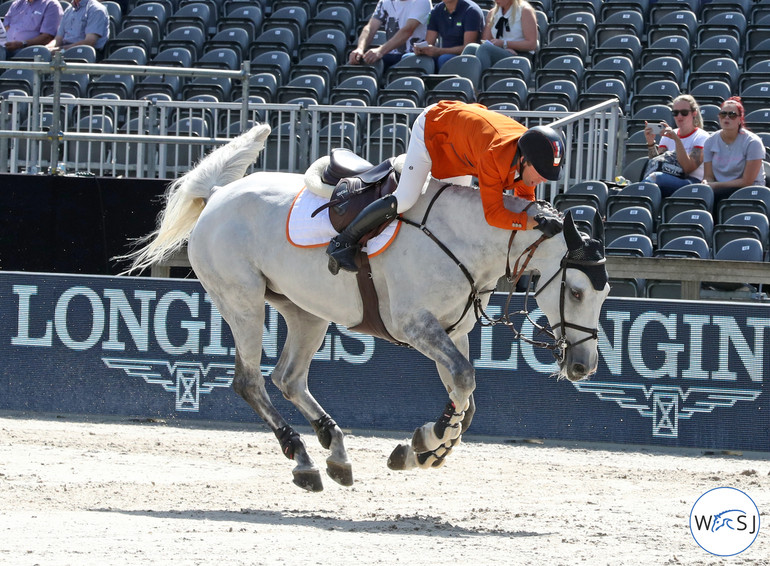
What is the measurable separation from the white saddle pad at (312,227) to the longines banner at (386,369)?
282 cm

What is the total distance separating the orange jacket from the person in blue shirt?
26.2 ft

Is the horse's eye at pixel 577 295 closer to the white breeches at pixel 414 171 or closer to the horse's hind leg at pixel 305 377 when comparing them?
the white breeches at pixel 414 171

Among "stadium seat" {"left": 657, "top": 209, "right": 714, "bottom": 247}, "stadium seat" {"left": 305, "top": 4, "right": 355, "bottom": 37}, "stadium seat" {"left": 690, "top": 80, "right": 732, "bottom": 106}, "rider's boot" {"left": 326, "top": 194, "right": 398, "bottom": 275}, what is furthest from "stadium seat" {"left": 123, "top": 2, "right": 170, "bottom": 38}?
"rider's boot" {"left": 326, "top": 194, "right": 398, "bottom": 275}

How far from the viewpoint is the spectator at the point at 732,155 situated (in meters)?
11.7

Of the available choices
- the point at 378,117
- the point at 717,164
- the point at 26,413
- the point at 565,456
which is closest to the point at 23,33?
the point at 378,117

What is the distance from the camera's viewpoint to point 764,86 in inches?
533

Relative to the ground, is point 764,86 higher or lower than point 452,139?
higher

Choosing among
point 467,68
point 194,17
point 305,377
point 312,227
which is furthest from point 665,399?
point 194,17

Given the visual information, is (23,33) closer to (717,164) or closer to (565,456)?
(717,164)

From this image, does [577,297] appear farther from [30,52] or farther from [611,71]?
[30,52]

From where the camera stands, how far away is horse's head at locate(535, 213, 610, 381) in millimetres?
6559

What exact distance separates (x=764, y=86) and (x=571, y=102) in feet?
7.08

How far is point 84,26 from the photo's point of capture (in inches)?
639

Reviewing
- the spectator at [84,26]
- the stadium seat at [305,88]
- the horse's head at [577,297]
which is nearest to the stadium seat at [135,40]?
the spectator at [84,26]
